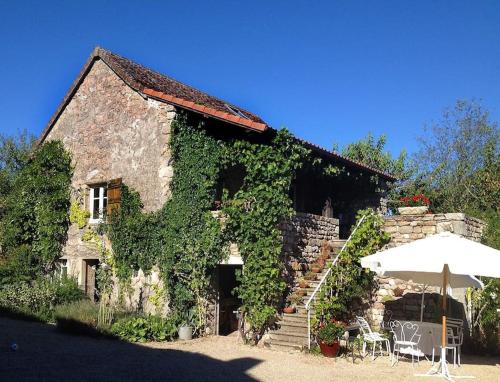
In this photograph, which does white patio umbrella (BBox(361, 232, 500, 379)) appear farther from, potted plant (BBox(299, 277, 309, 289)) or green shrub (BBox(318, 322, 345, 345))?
potted plant (BBox(299, 277, 309, 289))

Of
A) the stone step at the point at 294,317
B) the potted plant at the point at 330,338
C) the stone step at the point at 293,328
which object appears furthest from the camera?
the stone step at the point at 294,317

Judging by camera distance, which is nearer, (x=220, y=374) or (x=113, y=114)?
(x=220, y=374)

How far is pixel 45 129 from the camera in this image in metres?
14.9

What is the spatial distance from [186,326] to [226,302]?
1598mm

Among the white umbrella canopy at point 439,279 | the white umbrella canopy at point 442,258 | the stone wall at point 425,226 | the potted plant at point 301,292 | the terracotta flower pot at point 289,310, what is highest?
the stone wall at point 425,226

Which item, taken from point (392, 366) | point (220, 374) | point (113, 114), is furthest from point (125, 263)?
point (392, 366)

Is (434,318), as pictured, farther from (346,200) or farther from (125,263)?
(125,263)

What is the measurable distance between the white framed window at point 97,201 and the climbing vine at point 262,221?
471 centimetres

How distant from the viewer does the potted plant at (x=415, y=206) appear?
38.2 feet

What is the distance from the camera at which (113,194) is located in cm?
1259

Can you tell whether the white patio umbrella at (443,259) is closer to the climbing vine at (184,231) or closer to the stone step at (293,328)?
the stone step at (293,328)

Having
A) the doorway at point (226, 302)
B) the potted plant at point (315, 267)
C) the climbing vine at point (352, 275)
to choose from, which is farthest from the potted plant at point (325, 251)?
the doorway at point (226, 302)

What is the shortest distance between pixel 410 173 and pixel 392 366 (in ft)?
53.6

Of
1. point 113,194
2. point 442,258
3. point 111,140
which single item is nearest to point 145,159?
point 113,194
